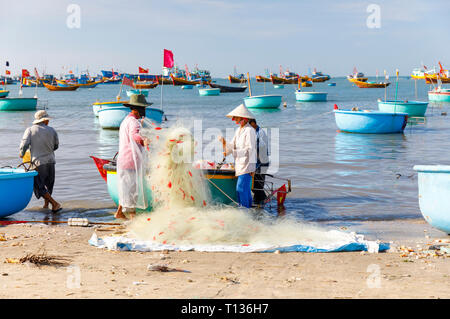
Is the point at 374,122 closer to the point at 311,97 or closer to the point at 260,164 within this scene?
the point at 260,164

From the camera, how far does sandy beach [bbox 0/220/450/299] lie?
4.62 metres

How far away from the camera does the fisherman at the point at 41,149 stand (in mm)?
8461

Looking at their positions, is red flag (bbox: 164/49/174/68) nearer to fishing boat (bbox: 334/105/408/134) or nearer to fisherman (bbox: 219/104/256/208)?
fisherman (bbox: 219/104/256/208)

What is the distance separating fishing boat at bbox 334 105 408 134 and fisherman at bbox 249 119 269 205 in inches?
620

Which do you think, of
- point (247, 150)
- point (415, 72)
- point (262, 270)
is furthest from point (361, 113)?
point (415, 72)

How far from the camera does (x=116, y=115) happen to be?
27188 mm

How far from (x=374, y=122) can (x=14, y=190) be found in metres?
18.3

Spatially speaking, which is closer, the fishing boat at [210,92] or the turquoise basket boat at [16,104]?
the turquoise basket boat at [16,104]

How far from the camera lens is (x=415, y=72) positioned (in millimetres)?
150250

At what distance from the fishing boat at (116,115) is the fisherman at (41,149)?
1814cm

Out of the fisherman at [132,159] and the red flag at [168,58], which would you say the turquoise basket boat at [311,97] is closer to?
the red flag at [168,58]

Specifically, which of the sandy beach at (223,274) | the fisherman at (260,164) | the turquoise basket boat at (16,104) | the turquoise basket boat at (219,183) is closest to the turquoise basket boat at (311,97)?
the turquoise basket boat at (16,104)

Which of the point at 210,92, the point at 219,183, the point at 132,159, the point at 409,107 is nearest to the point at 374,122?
the point at 409,107

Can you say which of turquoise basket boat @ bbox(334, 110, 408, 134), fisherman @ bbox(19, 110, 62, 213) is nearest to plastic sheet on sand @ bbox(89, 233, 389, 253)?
fisherman @ bbox(19, 110, 62, 213)
